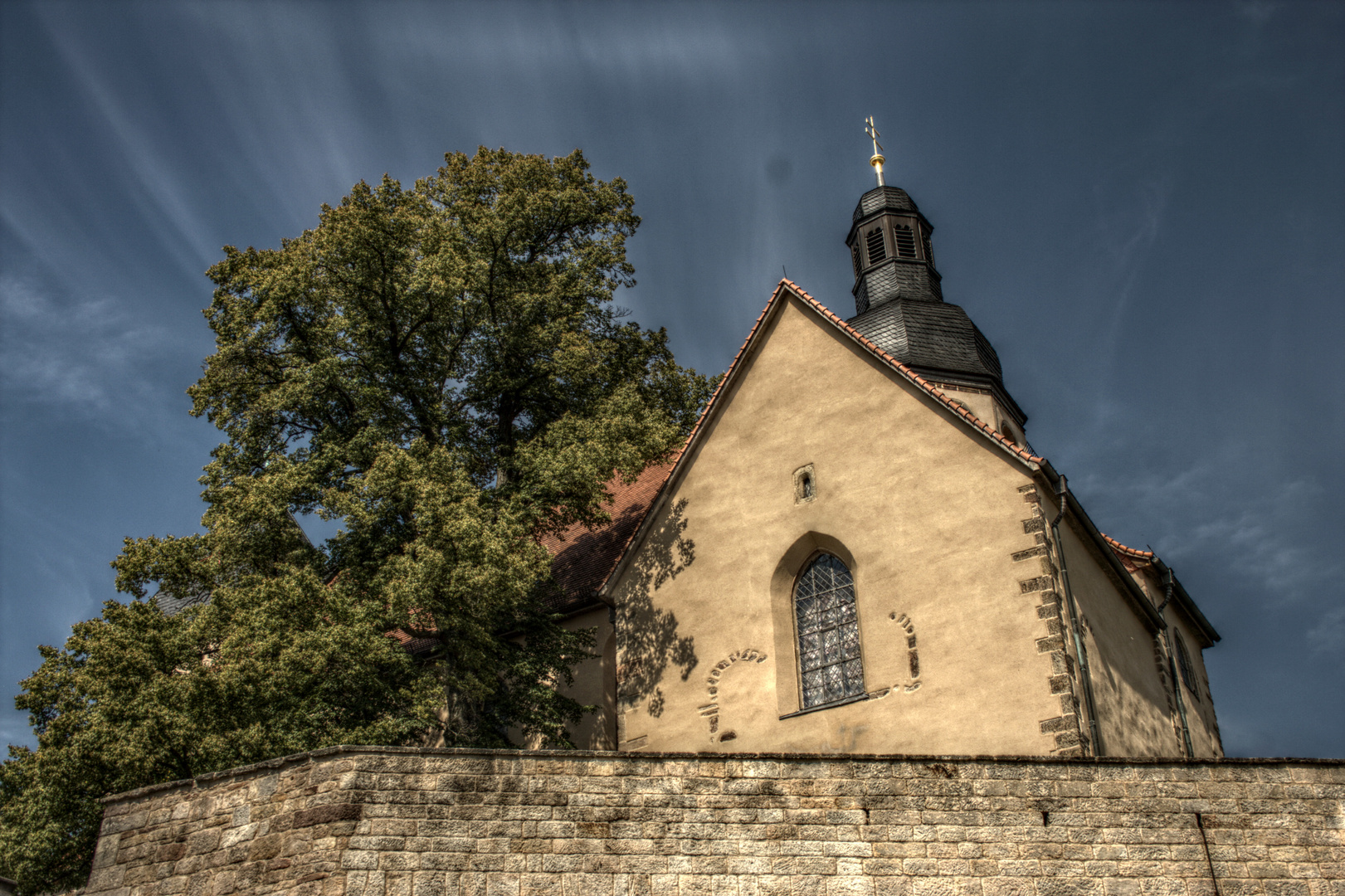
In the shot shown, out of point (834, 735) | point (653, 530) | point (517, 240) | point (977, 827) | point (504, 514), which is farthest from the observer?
point (517, 240)

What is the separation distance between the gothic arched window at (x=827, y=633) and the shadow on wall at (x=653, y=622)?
1503 millimetres

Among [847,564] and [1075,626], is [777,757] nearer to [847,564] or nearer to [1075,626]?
[1075,626]

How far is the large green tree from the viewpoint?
1294cm

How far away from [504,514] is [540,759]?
20.2 feet

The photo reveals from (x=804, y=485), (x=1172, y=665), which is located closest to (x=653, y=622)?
(x=804, y=485)

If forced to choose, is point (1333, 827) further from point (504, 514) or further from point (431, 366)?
point (431, 366)

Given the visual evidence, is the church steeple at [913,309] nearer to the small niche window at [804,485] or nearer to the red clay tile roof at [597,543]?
the red clay tile roof at [597,543]

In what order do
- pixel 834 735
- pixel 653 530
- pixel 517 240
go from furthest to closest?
1. pixel 517 240
2. pixel 653 530
3. pixel 834 735

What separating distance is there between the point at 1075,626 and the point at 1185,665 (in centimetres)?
741

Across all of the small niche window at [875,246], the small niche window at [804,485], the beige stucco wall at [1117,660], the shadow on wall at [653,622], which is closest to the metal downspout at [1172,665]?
the beige stucco wall at [1117,660]

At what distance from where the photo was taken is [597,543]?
1966cm

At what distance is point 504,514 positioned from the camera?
577 inches

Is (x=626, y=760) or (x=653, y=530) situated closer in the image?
(x=626, y=760)

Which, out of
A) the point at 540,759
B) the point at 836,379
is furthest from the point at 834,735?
the point at 540,759
